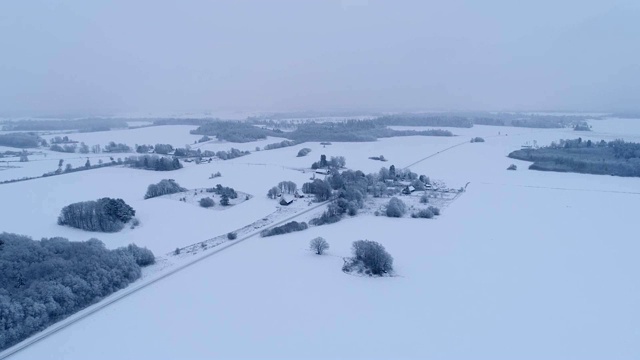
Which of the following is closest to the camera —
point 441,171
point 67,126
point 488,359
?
point 488,359

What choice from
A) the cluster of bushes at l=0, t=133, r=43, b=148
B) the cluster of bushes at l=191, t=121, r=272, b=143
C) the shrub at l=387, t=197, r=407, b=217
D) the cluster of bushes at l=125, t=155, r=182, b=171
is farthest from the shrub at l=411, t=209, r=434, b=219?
the cluster of bushes at l=0, t=133, r=43, b=148

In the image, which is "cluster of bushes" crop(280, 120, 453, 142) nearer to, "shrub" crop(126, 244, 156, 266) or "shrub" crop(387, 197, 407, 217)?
"shrub" crop(387, 197, 407, 217)

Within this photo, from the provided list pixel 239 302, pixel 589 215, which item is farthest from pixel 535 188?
pixel 239 302

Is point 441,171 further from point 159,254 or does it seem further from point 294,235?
point 159,254

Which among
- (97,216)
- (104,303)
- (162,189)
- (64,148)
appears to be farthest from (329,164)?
(64,148)

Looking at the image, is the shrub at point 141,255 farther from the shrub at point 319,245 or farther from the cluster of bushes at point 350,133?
the cluster of bushes at point 350,133

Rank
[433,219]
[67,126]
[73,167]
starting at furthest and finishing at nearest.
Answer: [67,126] → [73,167] → [433,219]
